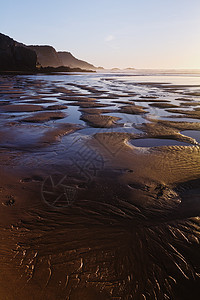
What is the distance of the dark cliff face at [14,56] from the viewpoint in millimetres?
61969

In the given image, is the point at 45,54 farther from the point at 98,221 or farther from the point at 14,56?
the point at 98,221

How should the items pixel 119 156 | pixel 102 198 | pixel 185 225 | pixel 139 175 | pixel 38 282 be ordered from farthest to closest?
1. pixel 119 156
2. pixel 139 175
3. pixel 102 198
4. pixel 185 225
5. pixel 38 282

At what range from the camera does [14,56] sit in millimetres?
67750

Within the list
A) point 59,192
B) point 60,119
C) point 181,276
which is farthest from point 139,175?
point 60,119

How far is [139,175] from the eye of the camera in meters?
4.21

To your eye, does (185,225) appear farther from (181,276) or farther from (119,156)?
(119,156)

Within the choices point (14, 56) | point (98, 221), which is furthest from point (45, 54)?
point (98, 221)

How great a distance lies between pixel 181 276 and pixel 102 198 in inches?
64.2

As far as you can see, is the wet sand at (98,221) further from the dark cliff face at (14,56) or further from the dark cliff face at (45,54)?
the dark cliff face at (45,54)

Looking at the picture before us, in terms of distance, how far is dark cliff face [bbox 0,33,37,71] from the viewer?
62.0 m

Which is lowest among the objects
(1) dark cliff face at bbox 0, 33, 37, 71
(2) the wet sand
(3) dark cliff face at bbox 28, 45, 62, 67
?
(2) the wet sand

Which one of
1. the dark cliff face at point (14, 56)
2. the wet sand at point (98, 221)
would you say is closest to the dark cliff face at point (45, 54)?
the dark cliff face at point (14, 56)

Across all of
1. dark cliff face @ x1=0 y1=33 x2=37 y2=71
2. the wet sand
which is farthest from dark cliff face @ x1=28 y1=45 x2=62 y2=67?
the wet sand

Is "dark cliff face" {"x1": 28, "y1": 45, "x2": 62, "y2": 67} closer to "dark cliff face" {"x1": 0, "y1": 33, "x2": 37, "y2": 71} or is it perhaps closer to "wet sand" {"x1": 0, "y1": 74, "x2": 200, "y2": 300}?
"dark cliff face" {"x1": 0, "y1": 33, "x2": 37, "y2": 71}
